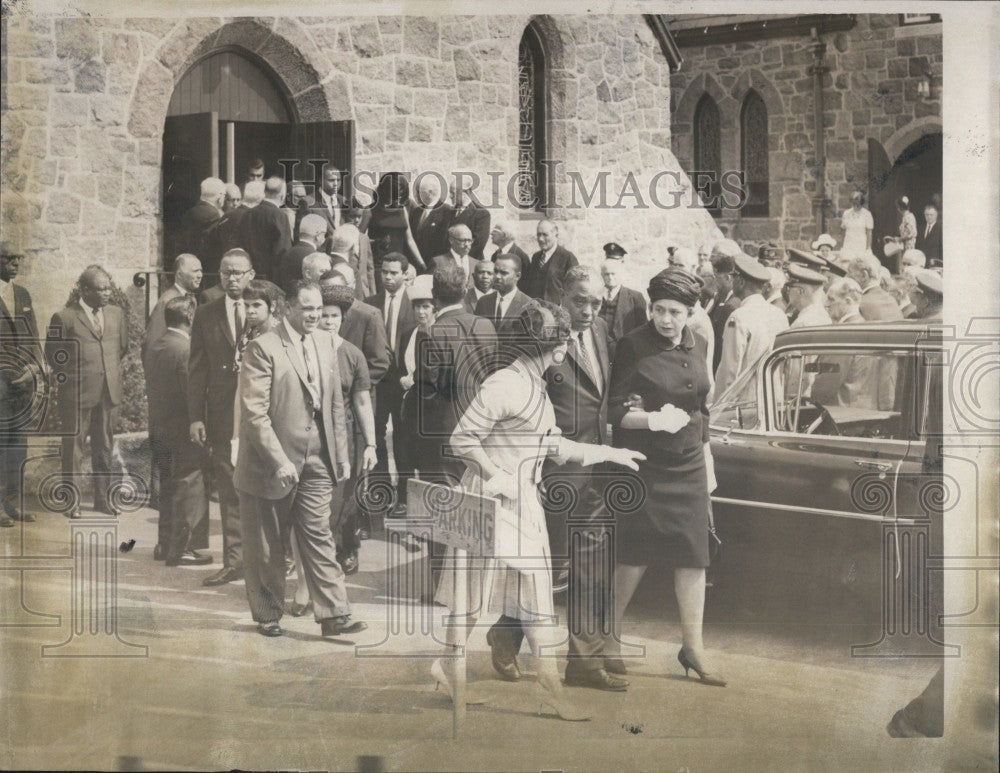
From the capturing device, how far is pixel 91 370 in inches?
267

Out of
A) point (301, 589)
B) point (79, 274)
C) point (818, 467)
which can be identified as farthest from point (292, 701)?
point (818, 467)

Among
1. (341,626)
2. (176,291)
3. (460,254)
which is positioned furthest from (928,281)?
(176,291)

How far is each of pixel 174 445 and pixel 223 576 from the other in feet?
2.38

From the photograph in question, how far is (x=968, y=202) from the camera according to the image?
659 cm

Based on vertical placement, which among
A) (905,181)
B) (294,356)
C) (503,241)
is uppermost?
(905,181)

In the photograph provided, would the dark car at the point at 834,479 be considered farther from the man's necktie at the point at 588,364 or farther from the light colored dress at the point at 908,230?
the man's necktie at the point at 588,364

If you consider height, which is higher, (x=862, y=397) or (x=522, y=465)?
(x=862, y=397)

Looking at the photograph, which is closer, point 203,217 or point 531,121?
point 203,217

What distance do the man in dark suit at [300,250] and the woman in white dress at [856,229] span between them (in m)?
2.69

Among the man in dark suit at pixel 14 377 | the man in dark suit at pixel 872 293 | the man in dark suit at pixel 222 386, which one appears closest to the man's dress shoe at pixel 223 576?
the man in dark suit at pixel 222 386

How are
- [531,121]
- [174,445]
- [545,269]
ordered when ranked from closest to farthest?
[545,269] → [174,445] → [531,121]

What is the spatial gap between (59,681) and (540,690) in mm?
2528

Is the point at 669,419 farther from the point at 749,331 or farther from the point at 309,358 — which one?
the point at 309,358

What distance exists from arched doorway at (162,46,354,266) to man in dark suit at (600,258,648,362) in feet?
4.69
